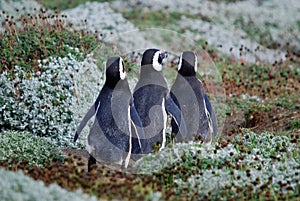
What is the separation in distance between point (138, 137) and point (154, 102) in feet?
2.02

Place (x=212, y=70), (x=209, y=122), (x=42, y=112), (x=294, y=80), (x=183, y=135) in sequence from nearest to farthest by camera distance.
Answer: (x=183, y=135), (x=209, y=122), (x=42, y=112), (x=212, y=70), (x=294, y=80)

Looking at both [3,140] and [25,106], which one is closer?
[3,140]

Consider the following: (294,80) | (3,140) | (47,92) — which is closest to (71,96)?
(47,92)

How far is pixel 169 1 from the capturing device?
73.0 feet

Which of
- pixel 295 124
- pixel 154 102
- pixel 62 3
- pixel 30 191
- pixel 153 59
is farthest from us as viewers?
pixel 62 3

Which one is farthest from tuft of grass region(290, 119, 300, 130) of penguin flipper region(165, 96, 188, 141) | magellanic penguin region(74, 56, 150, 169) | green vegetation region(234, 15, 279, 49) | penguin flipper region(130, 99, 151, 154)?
green vegetation region(234, 15, 279, 49)

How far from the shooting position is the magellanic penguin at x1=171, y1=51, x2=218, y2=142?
29.7ft

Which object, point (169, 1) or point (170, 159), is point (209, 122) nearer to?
point (170, 159)

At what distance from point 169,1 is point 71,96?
12480 mm

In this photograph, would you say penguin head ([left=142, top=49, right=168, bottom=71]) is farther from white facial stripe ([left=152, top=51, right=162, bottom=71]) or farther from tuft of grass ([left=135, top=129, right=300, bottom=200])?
tuft of grass ([left=135, top=129, right=300, bottom=200])

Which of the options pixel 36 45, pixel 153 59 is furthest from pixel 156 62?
pixel 36 45

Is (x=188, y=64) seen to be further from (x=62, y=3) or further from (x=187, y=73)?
(x=62, y=3)

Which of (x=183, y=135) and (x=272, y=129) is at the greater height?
(x=183, y=135)

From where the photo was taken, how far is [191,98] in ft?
29.7
